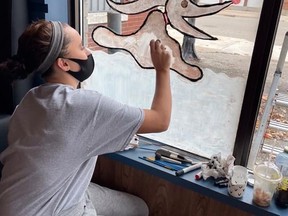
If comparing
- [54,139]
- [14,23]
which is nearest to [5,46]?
[14,23]

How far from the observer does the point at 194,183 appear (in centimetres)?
122

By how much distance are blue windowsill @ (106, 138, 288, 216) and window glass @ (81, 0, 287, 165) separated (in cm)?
16

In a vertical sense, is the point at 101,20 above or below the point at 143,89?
above

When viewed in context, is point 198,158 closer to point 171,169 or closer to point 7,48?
point 171,169

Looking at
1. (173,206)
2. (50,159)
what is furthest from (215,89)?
(50,159)

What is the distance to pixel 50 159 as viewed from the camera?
0.90 metres

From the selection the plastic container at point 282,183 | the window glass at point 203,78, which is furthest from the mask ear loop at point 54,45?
the plastic container at point 282,183

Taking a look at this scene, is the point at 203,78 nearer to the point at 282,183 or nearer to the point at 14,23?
the point at 282,183

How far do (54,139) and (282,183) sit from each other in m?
0.83

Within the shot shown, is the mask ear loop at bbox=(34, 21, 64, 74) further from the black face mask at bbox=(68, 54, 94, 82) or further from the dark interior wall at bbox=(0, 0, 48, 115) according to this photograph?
the dark interior wall at bbox=(0, 0, 48, 115)

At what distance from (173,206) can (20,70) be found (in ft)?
2.91

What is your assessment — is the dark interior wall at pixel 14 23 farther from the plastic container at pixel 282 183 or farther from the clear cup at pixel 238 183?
the plastic container at pixel 282 183

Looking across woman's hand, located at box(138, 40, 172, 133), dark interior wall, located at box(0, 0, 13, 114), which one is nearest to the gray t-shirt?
woman's hand, located at box(138, 40, 172, 133)

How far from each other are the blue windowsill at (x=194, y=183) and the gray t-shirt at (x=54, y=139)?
41cm
